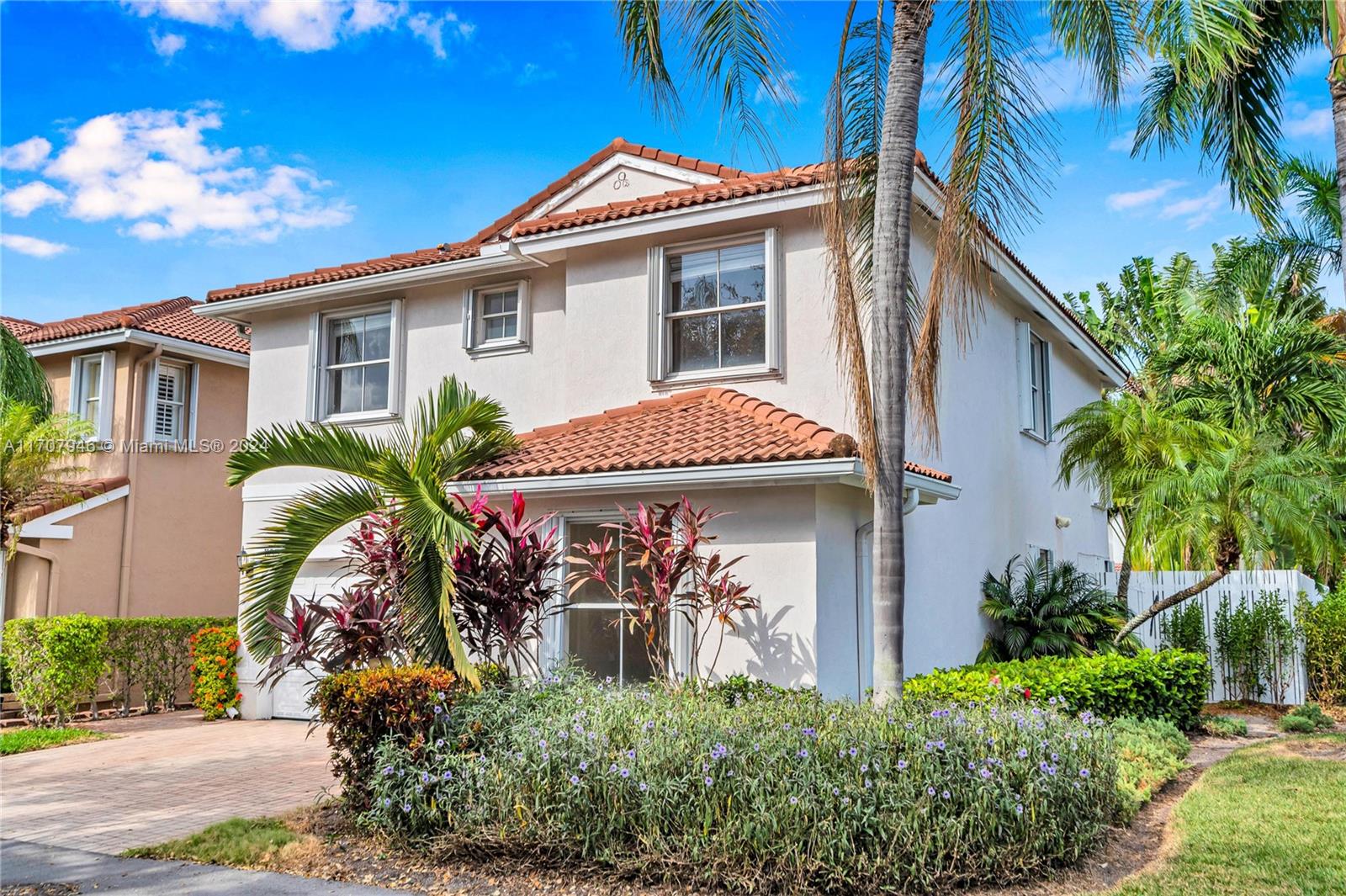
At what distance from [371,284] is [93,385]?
8.05 m

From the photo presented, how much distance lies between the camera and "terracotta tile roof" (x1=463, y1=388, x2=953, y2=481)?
31.5 ft

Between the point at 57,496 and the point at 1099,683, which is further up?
the point at 57,496

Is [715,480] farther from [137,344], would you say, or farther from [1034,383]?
[137,344]

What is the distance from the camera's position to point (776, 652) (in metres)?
9.92

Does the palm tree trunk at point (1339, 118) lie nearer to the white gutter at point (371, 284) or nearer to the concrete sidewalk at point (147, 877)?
the white gutter at point (371, 284)

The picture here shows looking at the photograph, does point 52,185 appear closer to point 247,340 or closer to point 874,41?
point 247,340

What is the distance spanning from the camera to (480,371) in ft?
45.7

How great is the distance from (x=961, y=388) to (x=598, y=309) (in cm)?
475

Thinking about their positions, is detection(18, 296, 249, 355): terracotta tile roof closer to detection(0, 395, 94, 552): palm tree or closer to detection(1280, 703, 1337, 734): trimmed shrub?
detection(0, 395, 94, 552): palm tree

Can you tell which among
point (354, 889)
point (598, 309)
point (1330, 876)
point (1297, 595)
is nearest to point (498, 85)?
point (598, 309)

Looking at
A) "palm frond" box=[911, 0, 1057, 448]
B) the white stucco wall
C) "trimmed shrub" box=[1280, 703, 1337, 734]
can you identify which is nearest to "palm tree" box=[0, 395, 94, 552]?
the white stucco wall

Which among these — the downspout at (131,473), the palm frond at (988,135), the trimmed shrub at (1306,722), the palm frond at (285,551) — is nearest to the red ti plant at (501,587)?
the palm frond at (285,551)

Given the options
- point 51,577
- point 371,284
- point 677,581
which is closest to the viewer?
point 677,581

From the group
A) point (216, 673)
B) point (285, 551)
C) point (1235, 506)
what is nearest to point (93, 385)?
point (216, 673)
